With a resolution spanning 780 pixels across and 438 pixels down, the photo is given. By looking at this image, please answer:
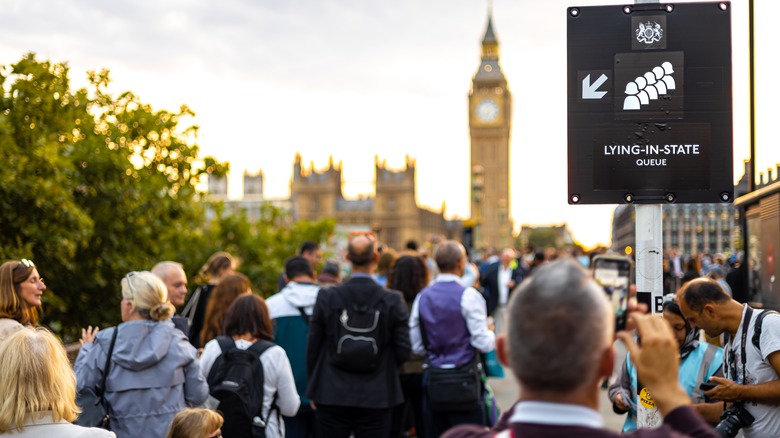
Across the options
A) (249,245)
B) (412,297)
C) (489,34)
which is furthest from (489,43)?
(412,297)

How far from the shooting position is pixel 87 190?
15023 mm

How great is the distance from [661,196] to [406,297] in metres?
4.81

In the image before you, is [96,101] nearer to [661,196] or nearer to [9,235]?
[9,235]

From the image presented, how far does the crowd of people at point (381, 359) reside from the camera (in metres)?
2.09

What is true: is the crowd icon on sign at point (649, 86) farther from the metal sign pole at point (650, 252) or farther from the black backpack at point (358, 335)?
the black backpack at point (358, 335)

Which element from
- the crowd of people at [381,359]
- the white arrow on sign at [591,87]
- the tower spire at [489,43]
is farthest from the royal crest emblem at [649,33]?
the tower spire at [489,43]

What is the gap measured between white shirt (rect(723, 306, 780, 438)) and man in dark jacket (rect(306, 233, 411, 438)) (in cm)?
264

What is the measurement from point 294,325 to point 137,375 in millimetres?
2591

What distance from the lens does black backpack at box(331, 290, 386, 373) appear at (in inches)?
265

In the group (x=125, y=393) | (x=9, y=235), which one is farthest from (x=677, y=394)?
(x=9, y=235)

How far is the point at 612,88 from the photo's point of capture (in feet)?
13.3

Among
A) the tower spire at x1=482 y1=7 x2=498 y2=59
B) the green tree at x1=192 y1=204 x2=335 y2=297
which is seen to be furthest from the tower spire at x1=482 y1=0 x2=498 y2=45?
the green tree at x1=192 y1=204 x2=335 y2=297

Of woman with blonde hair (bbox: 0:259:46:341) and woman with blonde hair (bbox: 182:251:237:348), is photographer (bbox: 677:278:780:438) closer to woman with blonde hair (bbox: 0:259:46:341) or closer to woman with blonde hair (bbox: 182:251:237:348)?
woman with blonde hair (bbox: 0:259:46:341)

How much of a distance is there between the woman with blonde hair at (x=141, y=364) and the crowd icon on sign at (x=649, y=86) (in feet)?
9.23
